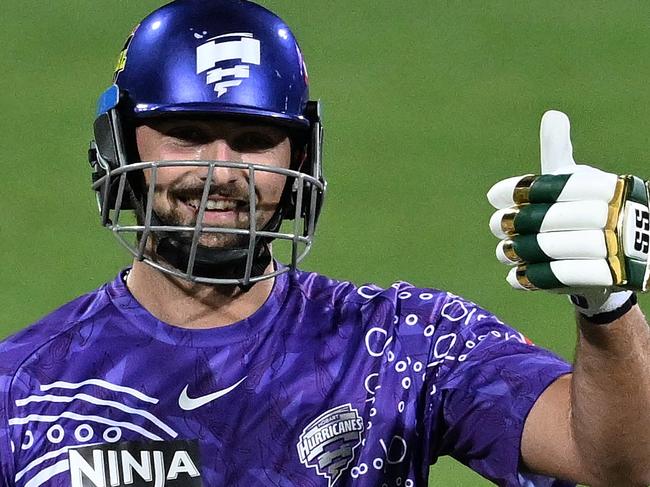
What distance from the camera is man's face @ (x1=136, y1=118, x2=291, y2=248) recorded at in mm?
5180

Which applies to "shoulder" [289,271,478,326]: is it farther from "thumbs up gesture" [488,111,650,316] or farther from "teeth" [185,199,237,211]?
"thumbs up gesture" [488,111,650,316]

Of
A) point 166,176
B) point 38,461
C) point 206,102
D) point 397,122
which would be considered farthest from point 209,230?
point 397,122

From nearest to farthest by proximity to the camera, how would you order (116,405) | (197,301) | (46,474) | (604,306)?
(604,306) < (46,474) < (116,405) < (197,301)

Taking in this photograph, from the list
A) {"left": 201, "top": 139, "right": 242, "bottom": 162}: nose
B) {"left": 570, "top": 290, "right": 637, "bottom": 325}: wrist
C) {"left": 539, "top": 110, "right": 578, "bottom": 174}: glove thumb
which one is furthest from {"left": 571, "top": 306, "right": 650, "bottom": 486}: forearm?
{"left": 201, "top": 139, "right": 242, "bottom": 162}: nose

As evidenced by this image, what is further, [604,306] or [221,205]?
[221,205]

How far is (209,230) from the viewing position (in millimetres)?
5012

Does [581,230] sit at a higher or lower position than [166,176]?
lower

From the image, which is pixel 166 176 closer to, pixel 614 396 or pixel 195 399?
pixel 195 399

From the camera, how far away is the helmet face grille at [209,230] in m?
5.04

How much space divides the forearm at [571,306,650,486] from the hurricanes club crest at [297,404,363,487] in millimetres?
730

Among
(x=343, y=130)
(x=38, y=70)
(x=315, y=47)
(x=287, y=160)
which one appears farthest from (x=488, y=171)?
(x=287, y=160)

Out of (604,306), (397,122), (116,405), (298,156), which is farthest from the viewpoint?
(397,122)

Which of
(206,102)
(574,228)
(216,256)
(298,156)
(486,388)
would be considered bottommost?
(486,388)

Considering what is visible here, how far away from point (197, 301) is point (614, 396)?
1.40 metres
